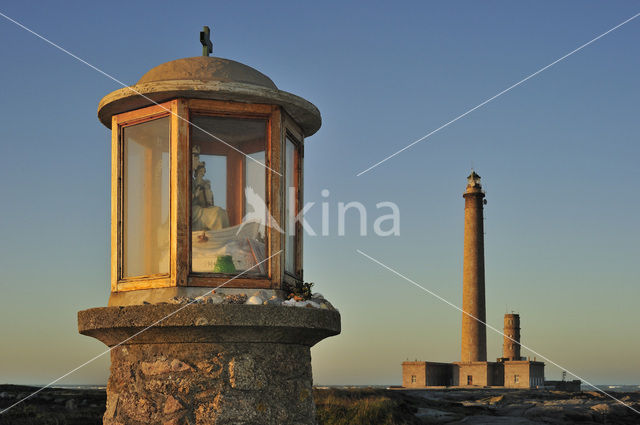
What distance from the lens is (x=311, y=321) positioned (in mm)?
5250

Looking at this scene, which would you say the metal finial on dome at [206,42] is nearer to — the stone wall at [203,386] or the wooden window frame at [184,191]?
the wooden window frame at [184,191]

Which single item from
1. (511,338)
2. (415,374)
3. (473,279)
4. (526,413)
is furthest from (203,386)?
(511,338)

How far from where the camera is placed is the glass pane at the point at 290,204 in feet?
18.8

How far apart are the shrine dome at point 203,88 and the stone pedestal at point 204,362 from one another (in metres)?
1.44

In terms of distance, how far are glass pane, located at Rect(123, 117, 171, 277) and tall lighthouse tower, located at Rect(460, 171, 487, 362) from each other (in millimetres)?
46664

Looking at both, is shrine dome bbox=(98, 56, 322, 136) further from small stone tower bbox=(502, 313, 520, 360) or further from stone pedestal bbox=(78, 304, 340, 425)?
small stone tower bbox=(502, 313, 520, 360)

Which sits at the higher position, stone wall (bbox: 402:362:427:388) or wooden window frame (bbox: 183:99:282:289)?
wooden window frame (bbox: 183:99:282:289)

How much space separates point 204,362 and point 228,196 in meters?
1.23

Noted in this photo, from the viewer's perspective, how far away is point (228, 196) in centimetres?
563

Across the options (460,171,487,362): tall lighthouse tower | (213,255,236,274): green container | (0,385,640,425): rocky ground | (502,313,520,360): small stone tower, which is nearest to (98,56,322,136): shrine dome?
(213,255,236,274): green container

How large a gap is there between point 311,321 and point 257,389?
0.56 metres

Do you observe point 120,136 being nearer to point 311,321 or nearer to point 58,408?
point 311,321

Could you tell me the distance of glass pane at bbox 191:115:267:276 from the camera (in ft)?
17.6

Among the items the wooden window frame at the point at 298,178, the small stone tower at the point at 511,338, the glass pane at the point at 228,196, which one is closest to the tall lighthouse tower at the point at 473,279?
the small stone tower at the point at 511,338
